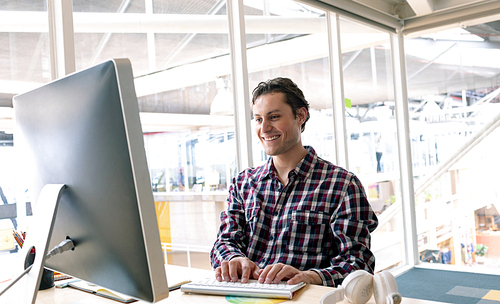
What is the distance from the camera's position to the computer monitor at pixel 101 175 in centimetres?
69

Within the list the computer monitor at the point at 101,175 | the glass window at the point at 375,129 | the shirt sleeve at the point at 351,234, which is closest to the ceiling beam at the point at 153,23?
the glass window at the point at 375,129

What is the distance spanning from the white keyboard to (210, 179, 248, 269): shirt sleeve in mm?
271

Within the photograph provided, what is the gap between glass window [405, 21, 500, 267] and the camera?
4.45 m

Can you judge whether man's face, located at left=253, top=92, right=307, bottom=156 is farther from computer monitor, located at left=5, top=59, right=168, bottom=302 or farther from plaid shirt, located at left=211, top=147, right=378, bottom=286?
computer monitor, located at left=5, top=59, right=168, bottom=302

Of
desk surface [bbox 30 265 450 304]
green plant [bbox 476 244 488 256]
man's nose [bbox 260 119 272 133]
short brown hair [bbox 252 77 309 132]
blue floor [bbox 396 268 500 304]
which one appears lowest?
blue floor [bbox 396 268 500 304]

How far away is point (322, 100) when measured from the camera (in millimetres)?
3744

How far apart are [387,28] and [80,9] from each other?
352cm

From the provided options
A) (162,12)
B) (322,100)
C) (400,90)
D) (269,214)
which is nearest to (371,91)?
(400,90)

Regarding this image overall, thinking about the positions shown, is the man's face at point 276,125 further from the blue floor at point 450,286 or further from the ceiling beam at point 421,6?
the ceiling beam at point 421,6

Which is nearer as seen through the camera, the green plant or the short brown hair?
the short brown hair

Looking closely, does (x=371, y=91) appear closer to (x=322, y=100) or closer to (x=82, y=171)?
(x=322, y=100)

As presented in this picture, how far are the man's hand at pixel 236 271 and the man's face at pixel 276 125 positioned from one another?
554 millimetres

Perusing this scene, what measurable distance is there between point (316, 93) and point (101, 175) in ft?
10.2

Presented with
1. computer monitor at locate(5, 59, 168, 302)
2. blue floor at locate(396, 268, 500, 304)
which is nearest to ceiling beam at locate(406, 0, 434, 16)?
blue floor at locate(396, 268, 500, 304)
